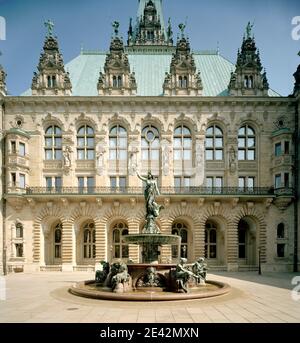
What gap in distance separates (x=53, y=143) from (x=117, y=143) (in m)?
6.76

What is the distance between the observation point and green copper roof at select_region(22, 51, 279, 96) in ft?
119

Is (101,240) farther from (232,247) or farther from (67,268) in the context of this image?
(232,247)

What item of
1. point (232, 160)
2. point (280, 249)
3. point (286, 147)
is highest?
point (286, 147)

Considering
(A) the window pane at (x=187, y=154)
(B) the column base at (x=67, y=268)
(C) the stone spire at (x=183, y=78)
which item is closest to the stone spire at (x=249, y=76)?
(C) the stone spire at (x=183, y=78)

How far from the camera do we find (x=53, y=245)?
34281 millimetres

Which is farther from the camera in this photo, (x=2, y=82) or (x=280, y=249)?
(x=2, y=82)

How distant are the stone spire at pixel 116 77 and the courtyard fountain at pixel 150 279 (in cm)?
1676

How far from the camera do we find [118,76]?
114ft

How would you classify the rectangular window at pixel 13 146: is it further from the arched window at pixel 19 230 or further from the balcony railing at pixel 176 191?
the arched window at pixel 19 230

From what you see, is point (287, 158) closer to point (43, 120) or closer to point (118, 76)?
point (118, 76)

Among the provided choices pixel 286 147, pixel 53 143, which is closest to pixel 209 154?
pixel 286 147

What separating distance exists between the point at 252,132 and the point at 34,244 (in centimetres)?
2529
